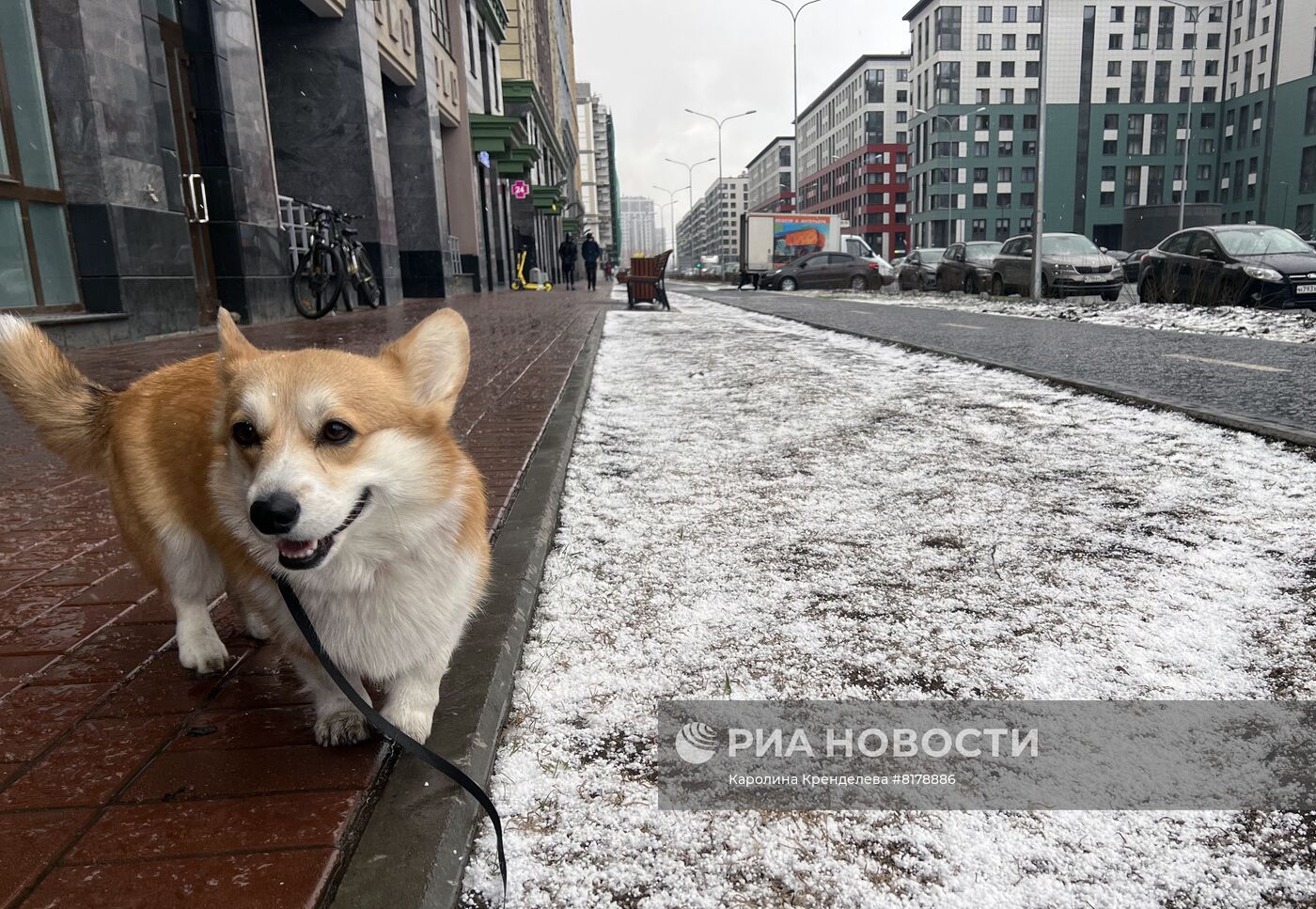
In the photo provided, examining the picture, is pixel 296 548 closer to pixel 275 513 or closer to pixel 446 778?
pixel 275 513

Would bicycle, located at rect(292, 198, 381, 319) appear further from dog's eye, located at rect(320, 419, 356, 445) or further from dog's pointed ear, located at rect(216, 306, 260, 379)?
dog's eye, located at rect(320, 419, 356, 445)

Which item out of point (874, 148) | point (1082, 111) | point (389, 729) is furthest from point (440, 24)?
point (874, 148)

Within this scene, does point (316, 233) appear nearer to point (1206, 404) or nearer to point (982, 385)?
point (982, 385)

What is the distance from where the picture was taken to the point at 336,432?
5.42 ft

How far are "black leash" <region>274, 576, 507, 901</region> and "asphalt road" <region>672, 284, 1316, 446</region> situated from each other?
185 inches

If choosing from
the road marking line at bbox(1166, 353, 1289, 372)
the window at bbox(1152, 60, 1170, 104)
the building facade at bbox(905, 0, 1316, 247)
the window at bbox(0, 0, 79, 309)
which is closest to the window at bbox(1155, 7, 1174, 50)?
the building facade at bbox(905, 0, 1316, 247)

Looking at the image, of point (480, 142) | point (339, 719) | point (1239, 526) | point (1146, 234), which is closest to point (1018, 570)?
point (1239, 526)

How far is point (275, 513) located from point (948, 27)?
9911cm

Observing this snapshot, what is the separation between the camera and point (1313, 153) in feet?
214

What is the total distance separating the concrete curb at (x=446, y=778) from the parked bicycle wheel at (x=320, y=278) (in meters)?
9.94

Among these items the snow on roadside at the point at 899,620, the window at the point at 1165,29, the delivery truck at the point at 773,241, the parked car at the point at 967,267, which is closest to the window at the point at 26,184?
the snow on roadside at the point at 899,620

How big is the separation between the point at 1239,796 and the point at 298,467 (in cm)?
197

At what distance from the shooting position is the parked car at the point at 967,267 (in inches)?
866

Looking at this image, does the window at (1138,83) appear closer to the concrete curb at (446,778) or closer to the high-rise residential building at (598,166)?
the high-rise residential building at (598,166)
